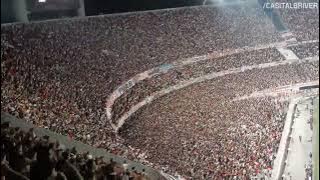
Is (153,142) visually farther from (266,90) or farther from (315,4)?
(315,4)

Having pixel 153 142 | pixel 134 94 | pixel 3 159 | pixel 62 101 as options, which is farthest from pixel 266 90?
pixel 3 159

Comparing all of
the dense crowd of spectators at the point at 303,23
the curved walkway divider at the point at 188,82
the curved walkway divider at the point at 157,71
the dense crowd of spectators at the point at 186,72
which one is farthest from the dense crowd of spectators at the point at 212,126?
the dense crowd of spectators at the point at 303,23

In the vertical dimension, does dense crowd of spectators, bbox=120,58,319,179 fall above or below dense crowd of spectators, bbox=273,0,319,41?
below

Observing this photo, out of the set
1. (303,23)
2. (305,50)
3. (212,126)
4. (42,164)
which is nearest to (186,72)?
(212,126)

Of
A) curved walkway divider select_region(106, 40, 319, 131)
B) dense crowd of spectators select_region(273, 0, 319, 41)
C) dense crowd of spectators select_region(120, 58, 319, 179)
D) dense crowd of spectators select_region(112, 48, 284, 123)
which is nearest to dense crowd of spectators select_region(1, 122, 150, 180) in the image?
dense crowd of spectators select_region(120, 58, 319, 179)

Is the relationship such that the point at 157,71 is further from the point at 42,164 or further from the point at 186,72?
the point at 42,164

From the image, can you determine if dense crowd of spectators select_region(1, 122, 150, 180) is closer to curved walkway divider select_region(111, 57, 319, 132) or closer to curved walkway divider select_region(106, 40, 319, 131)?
curved walkway divider select_region(106, 40, 319, 131)
